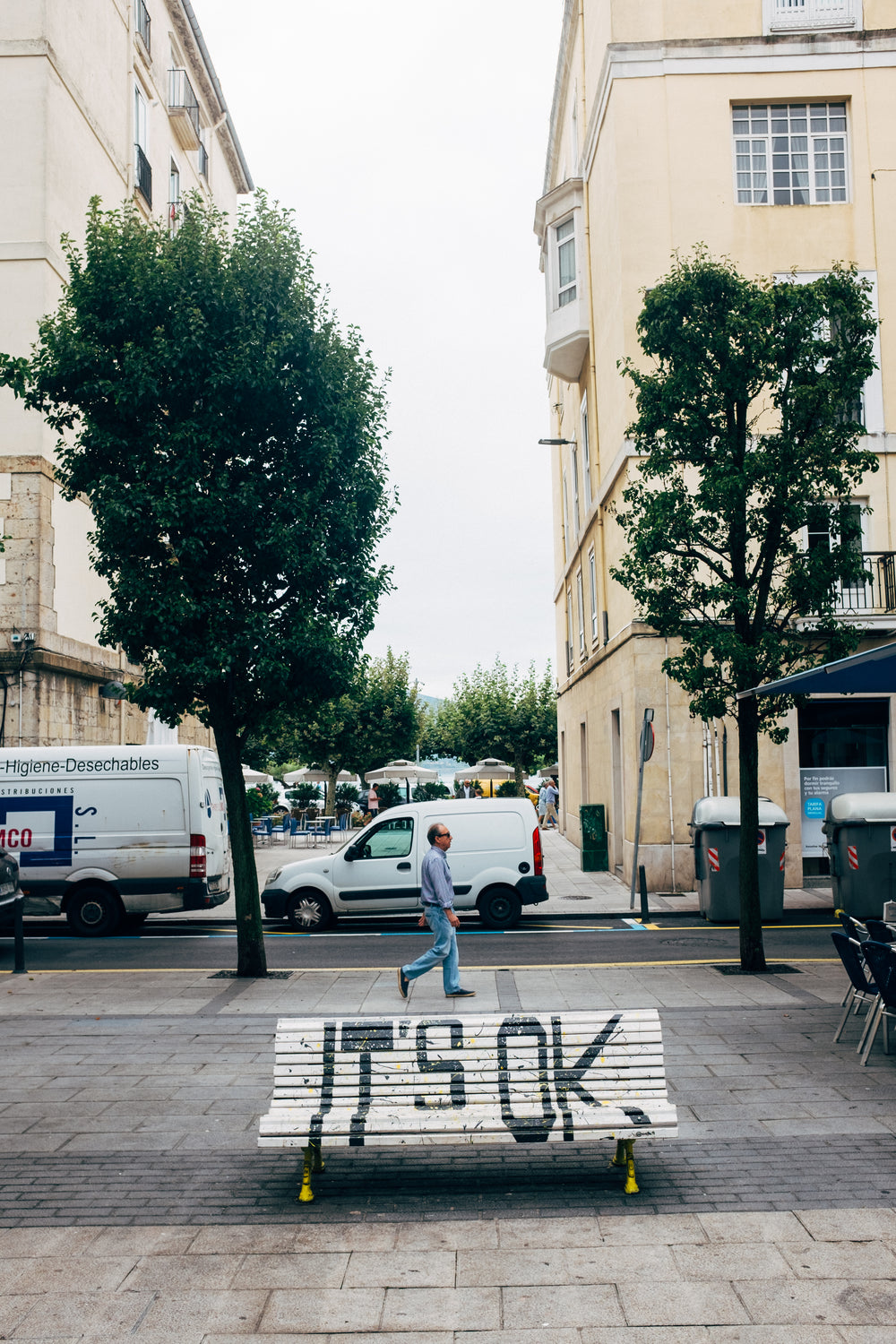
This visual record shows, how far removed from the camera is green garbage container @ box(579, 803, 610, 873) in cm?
2294

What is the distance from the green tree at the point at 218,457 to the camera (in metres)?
11.4

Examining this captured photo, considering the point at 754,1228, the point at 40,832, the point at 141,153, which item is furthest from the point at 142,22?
the point at 754,1228

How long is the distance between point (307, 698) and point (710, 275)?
630 cm

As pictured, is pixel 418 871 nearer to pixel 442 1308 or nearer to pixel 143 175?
pixel 442 1308

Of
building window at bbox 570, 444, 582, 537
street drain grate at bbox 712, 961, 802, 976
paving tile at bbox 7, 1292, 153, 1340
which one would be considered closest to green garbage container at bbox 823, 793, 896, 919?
street drain grate at bbox 712, 961, 802, 976

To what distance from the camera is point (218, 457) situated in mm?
11930

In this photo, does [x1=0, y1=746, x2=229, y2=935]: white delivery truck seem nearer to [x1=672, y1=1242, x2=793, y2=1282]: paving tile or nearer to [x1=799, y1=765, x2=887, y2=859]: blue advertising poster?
[x1=799, y1=765, x2=887, y2=859]: blue advertising poster

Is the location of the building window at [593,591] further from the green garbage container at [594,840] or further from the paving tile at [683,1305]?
the paving tile at [683,1305]

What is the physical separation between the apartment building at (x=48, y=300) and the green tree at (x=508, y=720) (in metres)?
27.4

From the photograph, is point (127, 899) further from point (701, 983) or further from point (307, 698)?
point (701, 983)

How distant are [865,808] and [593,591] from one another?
38.7 feet

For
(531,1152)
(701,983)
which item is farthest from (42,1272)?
(701,983)

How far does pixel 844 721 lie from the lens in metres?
20.2

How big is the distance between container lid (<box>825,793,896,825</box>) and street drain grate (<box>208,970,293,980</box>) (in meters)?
7.79
